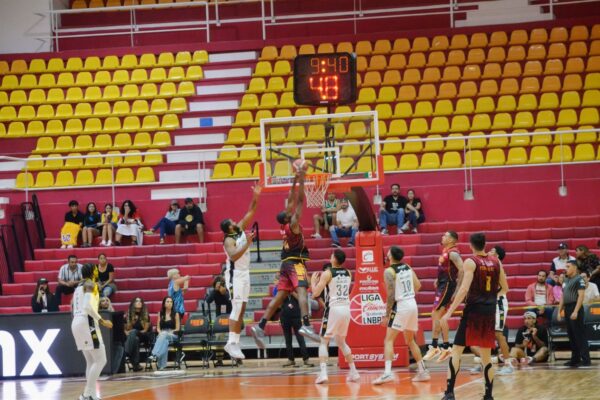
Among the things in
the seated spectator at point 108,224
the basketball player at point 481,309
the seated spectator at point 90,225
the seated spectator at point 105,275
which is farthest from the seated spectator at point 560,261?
the seated spectator at point 90,225

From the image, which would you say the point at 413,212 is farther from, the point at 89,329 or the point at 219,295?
the point at 89,329

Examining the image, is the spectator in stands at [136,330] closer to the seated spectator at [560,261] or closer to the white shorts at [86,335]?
the white shorts at [86,335]

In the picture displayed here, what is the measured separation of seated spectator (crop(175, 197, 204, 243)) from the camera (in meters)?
24.4

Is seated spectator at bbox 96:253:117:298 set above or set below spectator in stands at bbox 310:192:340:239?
below

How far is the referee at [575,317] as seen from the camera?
16.7 m

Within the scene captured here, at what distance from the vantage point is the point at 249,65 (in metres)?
29.3

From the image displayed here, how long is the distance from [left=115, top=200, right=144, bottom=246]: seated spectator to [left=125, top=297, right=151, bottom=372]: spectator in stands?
14.3ft

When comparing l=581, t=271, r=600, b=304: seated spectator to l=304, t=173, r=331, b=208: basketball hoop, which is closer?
l=304, t=173, r=331, b=208: basketball hoop

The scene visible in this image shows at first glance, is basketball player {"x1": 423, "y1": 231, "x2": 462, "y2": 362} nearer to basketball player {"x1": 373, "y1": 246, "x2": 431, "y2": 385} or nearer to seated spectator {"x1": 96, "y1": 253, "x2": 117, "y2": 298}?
basketball player {"x1": 373, "y1": 246, "x2": 431, "y2": 385}

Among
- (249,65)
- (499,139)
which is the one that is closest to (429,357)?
(499,139)

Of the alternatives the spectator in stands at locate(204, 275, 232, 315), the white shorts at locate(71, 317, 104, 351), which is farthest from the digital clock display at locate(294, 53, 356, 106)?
the spectator in stands at locate(204, 275, 232, 315)

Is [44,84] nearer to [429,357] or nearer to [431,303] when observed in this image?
[431,303]

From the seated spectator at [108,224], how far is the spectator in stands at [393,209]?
21.4ft

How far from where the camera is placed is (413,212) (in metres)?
23.5
